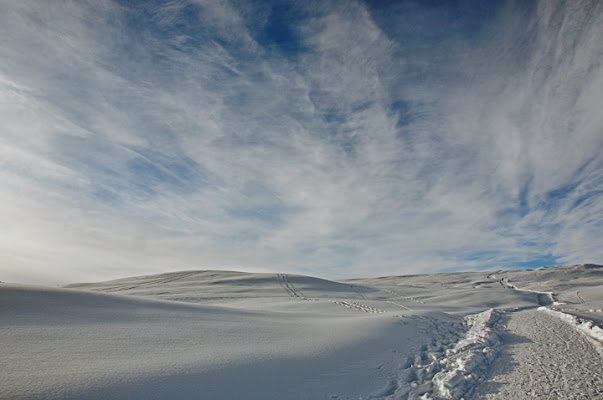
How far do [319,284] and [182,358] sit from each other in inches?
1080

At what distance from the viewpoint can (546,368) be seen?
5.85 metres

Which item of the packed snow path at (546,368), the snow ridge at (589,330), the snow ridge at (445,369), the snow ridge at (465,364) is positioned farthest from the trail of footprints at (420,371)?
the snow ridge at (589,330)

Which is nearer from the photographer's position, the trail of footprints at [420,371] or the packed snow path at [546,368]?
the packed snow path at [546,368]

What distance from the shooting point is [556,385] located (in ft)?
16.4

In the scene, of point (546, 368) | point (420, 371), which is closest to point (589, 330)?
point (546, 368)

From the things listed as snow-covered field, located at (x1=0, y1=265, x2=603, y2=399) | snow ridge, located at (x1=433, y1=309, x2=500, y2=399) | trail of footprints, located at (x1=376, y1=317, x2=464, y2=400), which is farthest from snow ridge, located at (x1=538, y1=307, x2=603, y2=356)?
trail of footprints, located at (x1=376, y1=317, x2=464, y2=400)

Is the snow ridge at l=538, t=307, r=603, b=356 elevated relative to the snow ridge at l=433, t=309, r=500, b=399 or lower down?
elevated

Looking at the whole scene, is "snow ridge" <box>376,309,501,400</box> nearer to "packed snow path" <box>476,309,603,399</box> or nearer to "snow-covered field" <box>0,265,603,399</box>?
"snow-covered field" <box>0,265,603,399</box>

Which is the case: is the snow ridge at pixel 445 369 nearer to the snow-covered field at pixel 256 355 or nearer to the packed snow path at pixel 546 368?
the snow-covered field at pixel 256 355

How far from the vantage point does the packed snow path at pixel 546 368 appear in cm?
480

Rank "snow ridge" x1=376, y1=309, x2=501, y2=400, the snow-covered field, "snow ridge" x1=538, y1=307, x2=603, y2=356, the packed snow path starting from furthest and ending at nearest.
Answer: "snow ridge" x1=538, y1=307, x2=603, y2=356 < "snow ridge" x1=376, y1=309, x2=501, y2=400 < the packed snow path < the snow-covered field

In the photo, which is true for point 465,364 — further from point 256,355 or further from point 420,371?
point 256,355

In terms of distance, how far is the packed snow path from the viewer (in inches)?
189

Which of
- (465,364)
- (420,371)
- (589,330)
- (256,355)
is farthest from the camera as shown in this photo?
(589,330)
